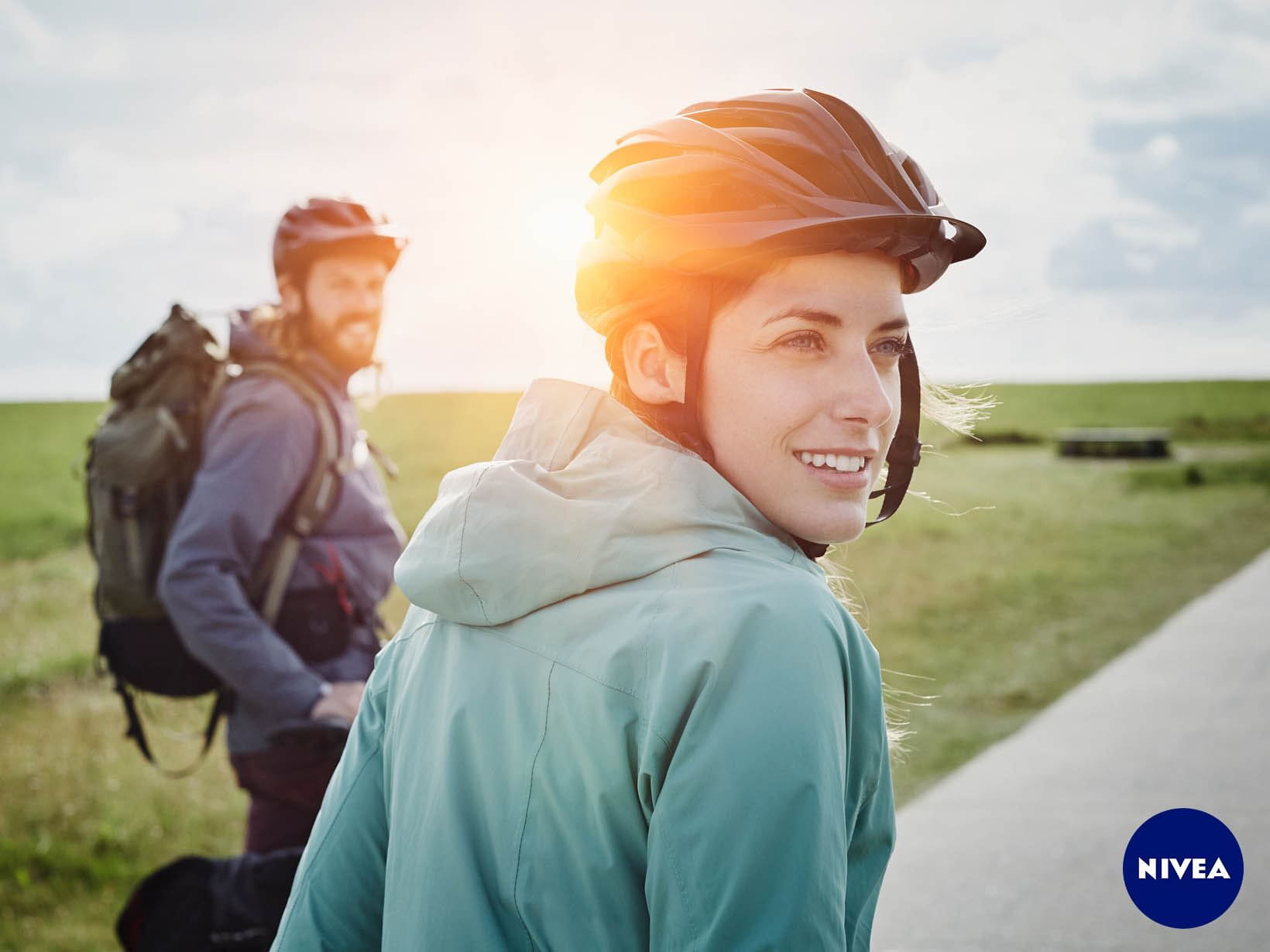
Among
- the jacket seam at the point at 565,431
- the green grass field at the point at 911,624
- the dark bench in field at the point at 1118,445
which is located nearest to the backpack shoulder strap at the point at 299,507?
the green grass field at the point at 911,624

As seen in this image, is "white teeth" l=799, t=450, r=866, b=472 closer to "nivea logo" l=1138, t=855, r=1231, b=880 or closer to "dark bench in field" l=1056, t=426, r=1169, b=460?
"nivea logo" l=1138, t=855, r=1231, b=880

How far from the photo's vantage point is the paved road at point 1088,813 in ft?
13.9

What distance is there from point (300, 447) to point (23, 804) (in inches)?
155

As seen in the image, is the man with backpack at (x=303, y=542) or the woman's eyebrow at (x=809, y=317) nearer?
the woman's eyebrow at (x=809, y=317)

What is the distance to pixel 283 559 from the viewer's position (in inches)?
137

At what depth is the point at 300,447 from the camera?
3.48 metres

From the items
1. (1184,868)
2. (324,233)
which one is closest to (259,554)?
(324,233)

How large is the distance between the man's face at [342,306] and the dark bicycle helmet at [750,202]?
6.77 feet

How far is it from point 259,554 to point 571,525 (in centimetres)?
238

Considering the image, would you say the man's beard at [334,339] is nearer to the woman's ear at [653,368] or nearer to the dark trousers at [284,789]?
the dark trousers at [284,789]

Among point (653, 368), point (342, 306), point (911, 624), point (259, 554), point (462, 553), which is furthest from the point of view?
point (911, 624)

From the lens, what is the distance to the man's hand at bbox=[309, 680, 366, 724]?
10.8 ft

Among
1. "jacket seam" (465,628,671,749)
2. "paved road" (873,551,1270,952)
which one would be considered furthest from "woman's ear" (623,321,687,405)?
"paved road" (873,551,1270,952)

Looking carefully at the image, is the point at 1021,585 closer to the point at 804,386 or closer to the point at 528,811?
the point at 804,386
